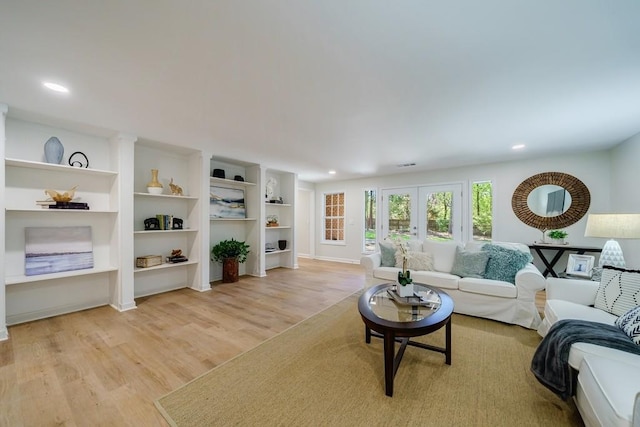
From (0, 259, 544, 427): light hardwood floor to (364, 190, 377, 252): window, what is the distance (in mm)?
2790

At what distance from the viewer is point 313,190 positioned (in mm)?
7582

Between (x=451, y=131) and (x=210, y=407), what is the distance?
3.59m

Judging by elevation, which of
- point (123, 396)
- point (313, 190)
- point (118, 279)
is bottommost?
point (123, 396)

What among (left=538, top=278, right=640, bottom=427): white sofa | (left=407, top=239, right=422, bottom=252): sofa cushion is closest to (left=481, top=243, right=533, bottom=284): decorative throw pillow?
(left=407, top=239, right=422, bottom=252): sofa cushion

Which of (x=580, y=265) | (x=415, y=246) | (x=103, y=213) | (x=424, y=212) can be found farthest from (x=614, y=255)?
(x=103, y=213)

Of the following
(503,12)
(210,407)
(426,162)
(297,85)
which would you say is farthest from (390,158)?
(210,407)

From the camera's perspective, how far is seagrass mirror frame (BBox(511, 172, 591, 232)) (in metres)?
4.22

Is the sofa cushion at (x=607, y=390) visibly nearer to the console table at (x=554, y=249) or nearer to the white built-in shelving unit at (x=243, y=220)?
the console table at (x=554, y=249)

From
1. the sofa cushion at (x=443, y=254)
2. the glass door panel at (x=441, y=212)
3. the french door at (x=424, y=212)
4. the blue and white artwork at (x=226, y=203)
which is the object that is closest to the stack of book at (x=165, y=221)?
the blue and white artwork at (x=226, y=203)

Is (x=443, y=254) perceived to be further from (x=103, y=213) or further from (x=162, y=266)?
(x=103, y=213)

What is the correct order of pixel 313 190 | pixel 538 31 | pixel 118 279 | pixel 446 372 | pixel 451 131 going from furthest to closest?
pixel 313 190, pixel 118 279, pixel 451 131, pixel 446 372, pixel 538 31

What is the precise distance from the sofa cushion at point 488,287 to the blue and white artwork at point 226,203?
4.15m

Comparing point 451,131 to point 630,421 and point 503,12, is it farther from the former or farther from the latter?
point 630,421

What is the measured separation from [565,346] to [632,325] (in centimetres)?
46
